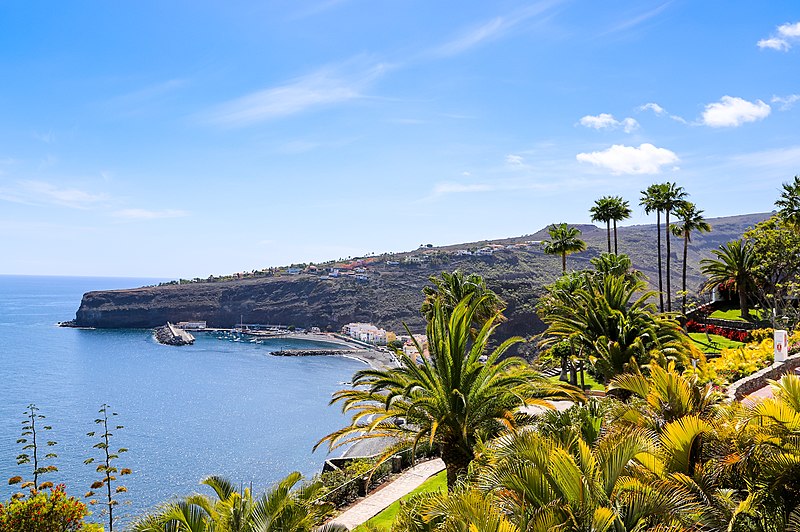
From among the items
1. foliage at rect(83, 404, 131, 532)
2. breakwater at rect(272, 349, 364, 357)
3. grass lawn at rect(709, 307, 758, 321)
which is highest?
grass lawn at rect(709, 307, 758, 321)

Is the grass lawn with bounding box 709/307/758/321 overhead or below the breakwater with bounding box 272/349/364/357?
overhead

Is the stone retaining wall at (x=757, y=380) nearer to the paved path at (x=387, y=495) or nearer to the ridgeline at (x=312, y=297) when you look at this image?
the paved path at (x=387, y=495)

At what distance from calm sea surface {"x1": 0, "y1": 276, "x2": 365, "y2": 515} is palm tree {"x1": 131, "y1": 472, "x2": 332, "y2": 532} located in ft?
120

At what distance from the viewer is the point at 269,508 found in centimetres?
880

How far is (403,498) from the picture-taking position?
17031 millimetres

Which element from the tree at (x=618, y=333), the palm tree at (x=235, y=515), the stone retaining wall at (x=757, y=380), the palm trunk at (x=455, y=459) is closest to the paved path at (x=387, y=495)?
the palm trunk at (x=455, y=459)

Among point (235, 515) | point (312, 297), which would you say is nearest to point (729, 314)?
point (235, 515)

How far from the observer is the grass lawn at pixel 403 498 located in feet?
51.1

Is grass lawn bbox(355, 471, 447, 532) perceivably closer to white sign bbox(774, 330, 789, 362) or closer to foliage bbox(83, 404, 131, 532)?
foliage bbox(83, 404, 131, 532)

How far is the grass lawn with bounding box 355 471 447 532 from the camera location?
15.6 m

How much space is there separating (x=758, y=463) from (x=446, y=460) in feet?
21.0

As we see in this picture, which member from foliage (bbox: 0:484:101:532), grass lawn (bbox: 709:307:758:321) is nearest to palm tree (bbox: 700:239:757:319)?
grass lawn (bbox: 709:307:758:321)

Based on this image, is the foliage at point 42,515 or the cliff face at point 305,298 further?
the cliff face at point 305,298

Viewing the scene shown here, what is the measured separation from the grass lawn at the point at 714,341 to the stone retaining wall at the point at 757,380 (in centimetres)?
1563
